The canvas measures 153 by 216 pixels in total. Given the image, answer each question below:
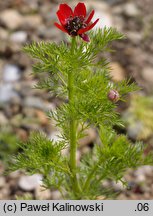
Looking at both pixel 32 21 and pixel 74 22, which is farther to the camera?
pixel 32 21

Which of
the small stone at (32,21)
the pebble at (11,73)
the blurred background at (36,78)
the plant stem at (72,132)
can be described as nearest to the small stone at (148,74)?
the blurred background at (36,78)

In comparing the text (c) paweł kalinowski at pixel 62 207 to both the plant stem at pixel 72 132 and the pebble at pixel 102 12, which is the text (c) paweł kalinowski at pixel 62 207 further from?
the pebble at pixel 102 12

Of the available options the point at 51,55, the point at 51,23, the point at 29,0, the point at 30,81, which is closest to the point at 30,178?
the point at 30,81

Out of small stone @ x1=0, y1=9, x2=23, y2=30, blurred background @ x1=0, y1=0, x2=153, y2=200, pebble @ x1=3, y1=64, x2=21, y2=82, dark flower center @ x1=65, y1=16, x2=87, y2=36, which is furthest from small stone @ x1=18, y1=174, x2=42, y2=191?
small stone @ x1=0, y1=9, x2=23, y2=30

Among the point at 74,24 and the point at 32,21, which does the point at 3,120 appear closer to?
the point at 32,21

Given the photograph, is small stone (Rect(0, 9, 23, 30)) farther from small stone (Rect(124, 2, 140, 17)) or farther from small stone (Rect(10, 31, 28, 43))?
small stone (Rect(124, 2, 140, 17))

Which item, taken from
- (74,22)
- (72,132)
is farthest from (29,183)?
(74,22)

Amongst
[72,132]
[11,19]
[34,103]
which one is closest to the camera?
[72,132]

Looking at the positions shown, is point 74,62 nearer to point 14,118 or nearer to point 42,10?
point 14,118
